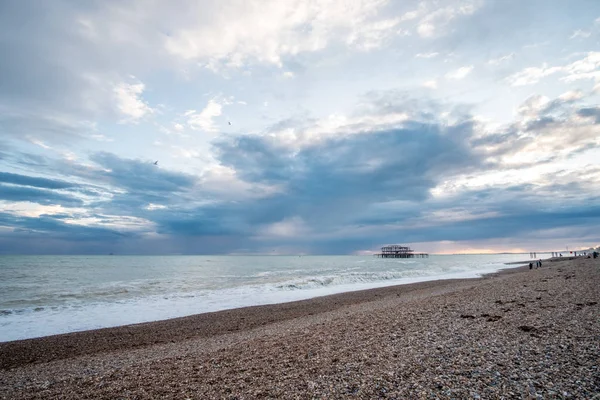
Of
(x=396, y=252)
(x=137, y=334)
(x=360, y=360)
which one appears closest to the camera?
(x=360, y=360)

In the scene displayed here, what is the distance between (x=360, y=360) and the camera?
→ 6762 mm

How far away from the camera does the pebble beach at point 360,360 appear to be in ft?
17.4

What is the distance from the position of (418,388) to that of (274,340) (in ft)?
17.9

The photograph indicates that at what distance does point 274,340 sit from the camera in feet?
31.9

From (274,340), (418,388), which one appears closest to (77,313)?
(274,340)

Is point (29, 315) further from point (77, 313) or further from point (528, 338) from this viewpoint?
point (528, 338)

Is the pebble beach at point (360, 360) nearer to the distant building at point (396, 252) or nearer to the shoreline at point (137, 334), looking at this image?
the shoreline at point (137, 334)

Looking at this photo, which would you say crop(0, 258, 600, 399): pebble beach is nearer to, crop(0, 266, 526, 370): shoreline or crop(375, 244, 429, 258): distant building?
crop(0, 266, 526, 370): shoreline

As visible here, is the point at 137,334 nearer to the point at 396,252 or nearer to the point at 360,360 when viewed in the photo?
the point at 360,360

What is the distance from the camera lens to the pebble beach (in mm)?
5309

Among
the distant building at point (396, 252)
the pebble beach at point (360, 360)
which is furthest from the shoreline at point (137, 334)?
the distant building at point (396, 252)

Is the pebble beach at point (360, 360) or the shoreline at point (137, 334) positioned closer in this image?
the pebble beach at point (360, 360)

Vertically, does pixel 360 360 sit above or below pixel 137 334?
above

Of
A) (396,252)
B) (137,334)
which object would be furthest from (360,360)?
(396,252)
